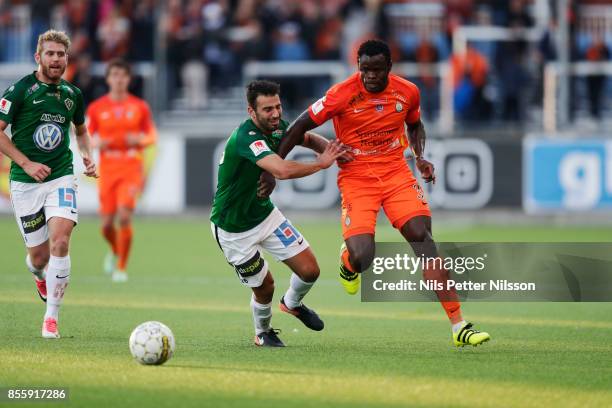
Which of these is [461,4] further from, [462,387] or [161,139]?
[462,387]

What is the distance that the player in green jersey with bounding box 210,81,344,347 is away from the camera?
29.4 ft

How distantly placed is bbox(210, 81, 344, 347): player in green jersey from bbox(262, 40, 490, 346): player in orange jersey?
0.89ft

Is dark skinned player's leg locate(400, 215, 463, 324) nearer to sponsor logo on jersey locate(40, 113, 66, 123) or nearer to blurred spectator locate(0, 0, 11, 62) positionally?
sponsor logo on jersey locate(40, 113, 66, 123)

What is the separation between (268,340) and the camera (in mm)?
9375

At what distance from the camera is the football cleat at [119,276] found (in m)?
14.7

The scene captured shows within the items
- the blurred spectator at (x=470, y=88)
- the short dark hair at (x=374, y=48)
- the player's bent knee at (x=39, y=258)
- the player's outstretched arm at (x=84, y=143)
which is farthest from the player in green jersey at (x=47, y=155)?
the blurred spectator at (x=470, y=88)

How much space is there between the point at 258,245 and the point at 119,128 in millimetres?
6257

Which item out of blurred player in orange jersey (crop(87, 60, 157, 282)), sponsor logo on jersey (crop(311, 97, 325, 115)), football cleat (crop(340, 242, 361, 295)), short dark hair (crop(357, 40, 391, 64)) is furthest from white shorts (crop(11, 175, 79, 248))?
blurred player in orange jersey (crop(87, 60, 157, 282))

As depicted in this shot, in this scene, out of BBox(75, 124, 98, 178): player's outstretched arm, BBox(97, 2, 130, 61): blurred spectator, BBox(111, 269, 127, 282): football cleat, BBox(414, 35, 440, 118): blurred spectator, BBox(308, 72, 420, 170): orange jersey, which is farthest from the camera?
BBox(97, 2, 130, 61): blurred spectator

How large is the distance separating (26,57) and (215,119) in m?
4.09

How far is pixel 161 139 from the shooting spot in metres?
22.6

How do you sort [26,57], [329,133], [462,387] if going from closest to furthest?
1. [462,387]
2. [329,133]
3. [26,57]

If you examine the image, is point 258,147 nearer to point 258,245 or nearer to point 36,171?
point 258,245

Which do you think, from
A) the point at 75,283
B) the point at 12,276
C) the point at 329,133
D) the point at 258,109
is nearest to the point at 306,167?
the point at 258,109
